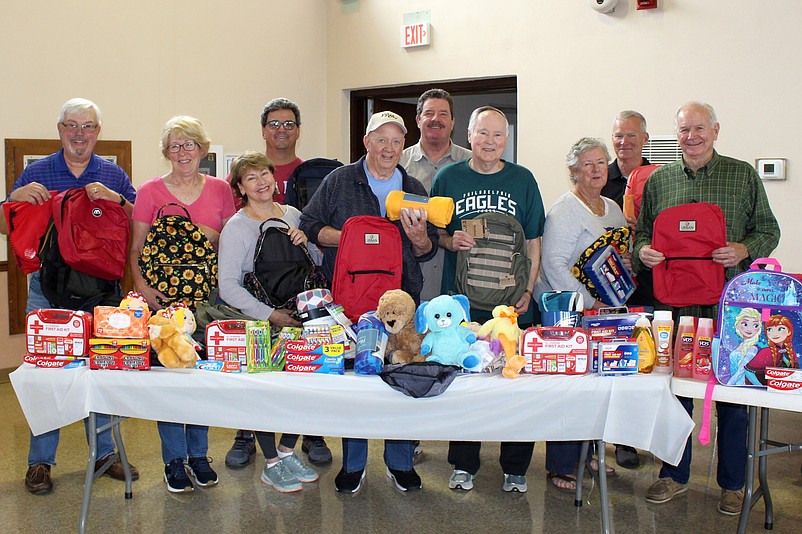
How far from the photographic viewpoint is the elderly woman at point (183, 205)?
10.9 feet

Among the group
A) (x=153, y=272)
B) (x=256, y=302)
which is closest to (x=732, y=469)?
(x=256, y=302)

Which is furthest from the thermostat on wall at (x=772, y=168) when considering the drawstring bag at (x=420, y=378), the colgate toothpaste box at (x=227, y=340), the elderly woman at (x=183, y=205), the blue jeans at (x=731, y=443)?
the colgate toothpaste box at (x=227, y=340)

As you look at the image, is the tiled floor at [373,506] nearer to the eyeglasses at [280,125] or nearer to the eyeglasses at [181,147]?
the eyeglasses at [181,147]

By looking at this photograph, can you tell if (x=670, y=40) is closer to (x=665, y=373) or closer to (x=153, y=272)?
(x=665, y=373)

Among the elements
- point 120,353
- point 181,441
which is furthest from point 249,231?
point 181,441

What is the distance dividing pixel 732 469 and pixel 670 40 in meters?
3.26

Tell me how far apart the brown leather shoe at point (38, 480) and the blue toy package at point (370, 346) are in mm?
1668

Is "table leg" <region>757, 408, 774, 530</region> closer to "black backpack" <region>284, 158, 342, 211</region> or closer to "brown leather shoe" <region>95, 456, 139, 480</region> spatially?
"black backpack" <region>284, 158, 342, 211</region>

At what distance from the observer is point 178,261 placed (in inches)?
127

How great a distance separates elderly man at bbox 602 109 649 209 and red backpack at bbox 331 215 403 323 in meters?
1.47

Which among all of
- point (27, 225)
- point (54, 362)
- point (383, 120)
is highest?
point (383, 120)

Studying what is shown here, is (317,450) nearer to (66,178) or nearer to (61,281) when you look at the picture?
(61,281)

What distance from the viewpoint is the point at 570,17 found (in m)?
5.76

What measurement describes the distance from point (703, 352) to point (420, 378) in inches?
37.2
